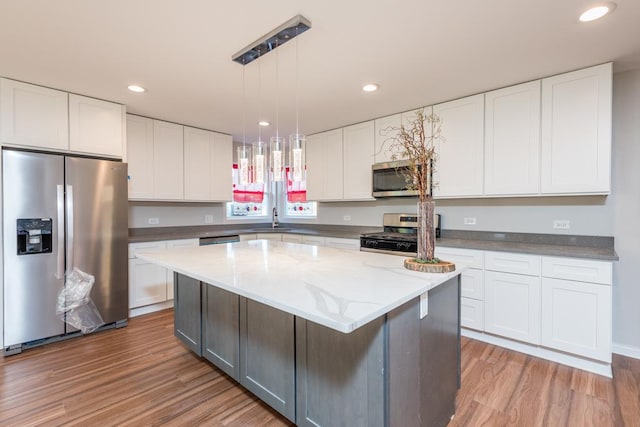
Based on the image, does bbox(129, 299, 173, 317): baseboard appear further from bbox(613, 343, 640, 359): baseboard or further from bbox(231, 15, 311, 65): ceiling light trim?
bbox(613, 343, 640, 359): baseboard

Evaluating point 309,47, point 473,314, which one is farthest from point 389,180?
point 309,47

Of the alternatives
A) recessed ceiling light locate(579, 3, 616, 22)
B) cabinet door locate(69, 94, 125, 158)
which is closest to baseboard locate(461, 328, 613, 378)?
recessed ceiling light locate(579, 3, 616, 22)

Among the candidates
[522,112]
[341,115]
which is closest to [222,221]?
[341,115]

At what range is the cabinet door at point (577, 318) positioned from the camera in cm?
217

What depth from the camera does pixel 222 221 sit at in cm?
487

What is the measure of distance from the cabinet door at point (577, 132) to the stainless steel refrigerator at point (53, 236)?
4.10 m

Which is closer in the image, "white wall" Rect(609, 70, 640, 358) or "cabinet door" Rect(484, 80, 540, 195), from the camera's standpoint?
"white wall" Rect(609, 70, 640, 358)

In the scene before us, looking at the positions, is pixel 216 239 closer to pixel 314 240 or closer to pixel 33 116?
pixel 314 240

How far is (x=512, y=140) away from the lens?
2.75 meters

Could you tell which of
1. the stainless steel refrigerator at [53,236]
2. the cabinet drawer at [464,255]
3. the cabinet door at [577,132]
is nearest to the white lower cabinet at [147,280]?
the stainless steel refrigerator at [53,236]

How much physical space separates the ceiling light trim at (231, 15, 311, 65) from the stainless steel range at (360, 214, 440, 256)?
2.18m

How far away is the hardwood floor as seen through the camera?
5.76 ft

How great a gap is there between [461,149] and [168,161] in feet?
11.6

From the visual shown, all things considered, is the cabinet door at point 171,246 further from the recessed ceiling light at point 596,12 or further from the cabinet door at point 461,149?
the recessed ceiling light at point 596,12
